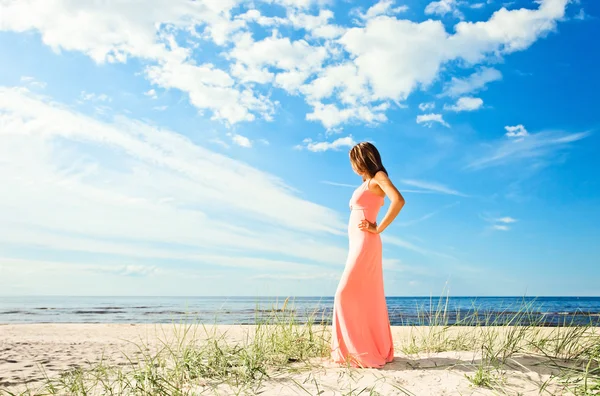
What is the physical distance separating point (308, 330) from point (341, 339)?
3.98ft

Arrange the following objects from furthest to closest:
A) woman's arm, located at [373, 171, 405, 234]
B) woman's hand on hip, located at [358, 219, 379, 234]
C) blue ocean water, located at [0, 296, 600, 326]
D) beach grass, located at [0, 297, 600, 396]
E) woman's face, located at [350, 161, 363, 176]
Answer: blue ocean water, located at [0, 296, 600, 326], woman's face, located at [350, 161, 363, 176], woman's hand on hip, located at [358, 219, 379, 234], woman's arm, located at [373, 171, 405, 234], beach grass, located at [0, 297, 600, 396]

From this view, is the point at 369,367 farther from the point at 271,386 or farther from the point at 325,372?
the point at 271,386

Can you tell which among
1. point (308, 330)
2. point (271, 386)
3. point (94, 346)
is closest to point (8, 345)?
point (94, 346)

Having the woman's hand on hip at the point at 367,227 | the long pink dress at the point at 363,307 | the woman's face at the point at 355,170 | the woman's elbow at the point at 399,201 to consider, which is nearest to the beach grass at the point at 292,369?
the long pink dress at the point at 363,307

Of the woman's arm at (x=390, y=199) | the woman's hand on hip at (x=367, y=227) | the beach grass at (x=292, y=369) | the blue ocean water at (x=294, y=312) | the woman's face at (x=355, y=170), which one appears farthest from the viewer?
the blue ocean water at (x=294, y=312)

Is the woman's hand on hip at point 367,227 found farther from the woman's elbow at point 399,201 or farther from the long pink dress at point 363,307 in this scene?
the woman's elbow at point 399,201

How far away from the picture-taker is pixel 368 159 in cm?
480

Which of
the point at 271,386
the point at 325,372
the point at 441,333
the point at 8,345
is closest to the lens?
the point at 271,386

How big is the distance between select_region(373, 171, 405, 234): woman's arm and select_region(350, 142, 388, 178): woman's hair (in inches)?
4.5

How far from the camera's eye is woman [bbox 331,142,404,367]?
15.0ft

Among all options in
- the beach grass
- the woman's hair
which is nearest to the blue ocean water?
the beach grass

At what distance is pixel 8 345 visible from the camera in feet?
31.0

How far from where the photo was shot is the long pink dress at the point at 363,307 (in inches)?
181

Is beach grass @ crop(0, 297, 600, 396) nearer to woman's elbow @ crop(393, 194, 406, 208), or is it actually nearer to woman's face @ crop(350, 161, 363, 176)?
woman's elbow @ crop(393, 194, 406, 208)
